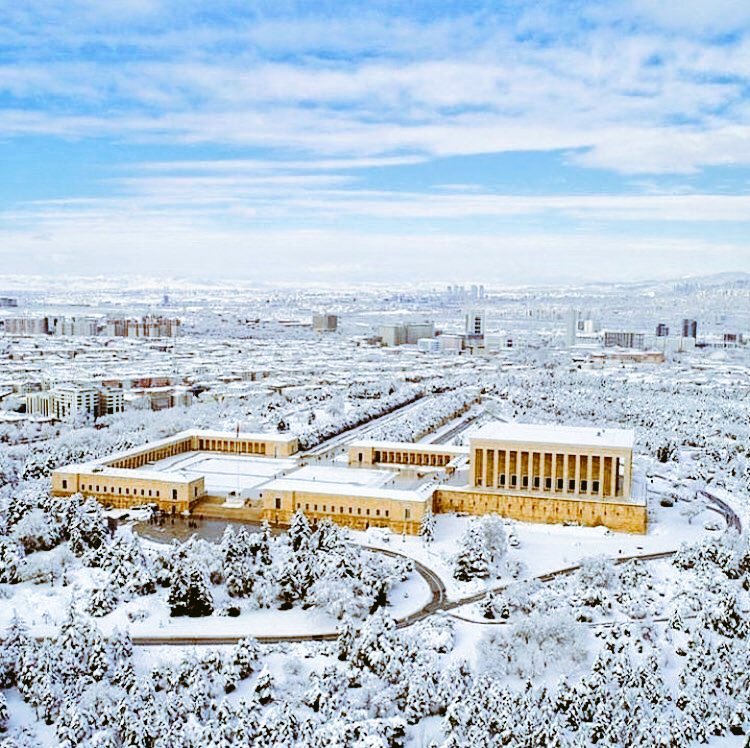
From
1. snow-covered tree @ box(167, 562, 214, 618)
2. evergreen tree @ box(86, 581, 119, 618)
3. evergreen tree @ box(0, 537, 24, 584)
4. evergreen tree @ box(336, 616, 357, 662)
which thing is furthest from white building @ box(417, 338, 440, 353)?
evergreen tree @ box(336, 616, 357, 662)

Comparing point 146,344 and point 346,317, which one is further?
point 346,317

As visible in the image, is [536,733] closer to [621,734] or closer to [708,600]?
[621,734]

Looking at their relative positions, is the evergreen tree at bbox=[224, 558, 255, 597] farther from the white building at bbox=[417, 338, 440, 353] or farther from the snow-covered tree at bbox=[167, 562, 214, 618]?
the white building at bbox=[417, 338, 440, 353]

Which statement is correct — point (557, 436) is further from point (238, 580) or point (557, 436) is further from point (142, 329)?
point (142, 329)

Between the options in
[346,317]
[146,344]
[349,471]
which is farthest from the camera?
[346,317]

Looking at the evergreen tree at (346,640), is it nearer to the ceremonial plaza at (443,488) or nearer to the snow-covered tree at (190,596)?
the snow-covered tree at (190,596)

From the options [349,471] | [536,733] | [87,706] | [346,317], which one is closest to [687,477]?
[349,471]
